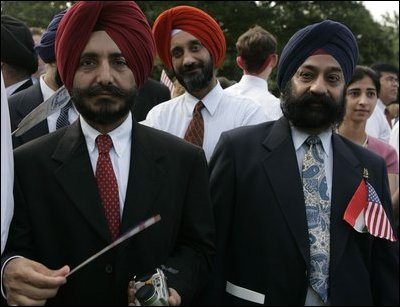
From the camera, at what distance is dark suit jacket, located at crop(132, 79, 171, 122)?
5.32 m

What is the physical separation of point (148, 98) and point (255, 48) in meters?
1.02

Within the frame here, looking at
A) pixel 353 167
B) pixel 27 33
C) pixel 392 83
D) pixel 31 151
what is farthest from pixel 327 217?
pixel 392 83

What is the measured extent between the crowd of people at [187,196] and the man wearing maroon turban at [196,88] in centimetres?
89

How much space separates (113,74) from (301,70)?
955 mm

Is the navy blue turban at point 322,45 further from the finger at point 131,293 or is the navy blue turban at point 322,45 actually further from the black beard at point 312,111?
the finger at point 131,293

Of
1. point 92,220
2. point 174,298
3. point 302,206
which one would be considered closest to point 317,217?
point 302,206

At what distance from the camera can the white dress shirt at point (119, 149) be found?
270 centimetres

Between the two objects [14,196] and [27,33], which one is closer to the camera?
[14,196]

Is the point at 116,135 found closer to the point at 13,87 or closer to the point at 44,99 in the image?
the point at 44,99

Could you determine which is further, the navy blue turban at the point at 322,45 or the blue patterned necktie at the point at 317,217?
the navy blue turban at the point at 322,45

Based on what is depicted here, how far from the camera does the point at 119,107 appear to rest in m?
2.72

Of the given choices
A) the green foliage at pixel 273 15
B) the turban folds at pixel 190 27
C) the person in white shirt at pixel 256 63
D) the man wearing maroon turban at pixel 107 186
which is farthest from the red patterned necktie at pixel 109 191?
the green foliage at pixel 273 15

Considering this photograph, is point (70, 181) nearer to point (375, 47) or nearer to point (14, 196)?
point (14, 196)

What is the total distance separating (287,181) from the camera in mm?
2928
